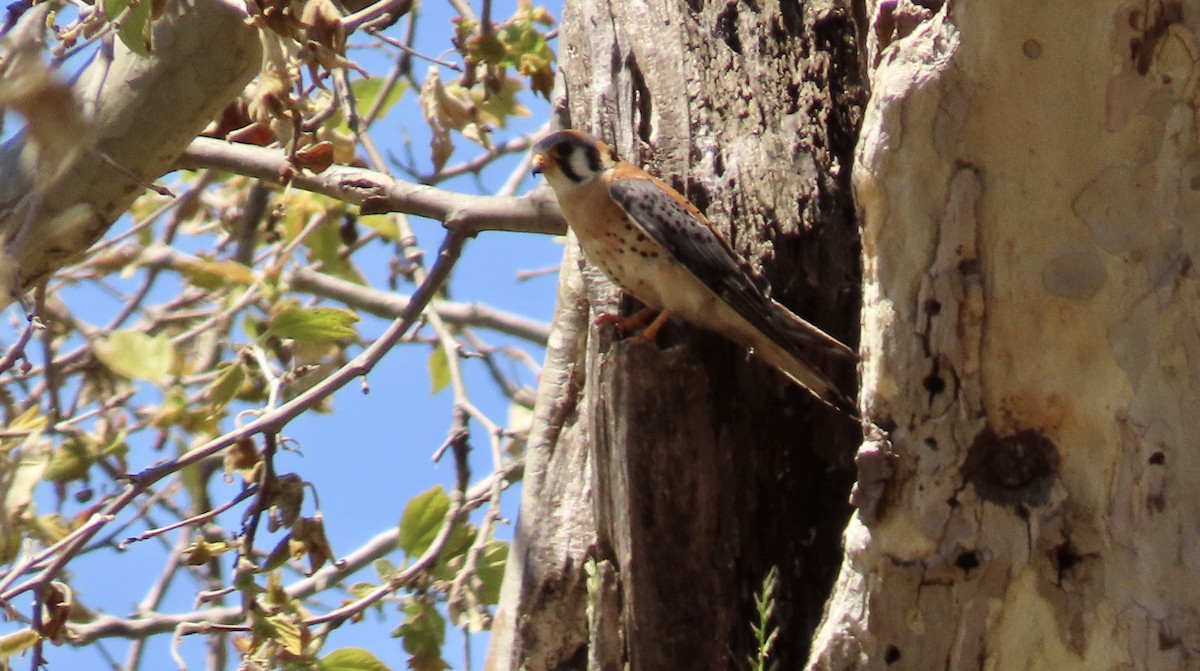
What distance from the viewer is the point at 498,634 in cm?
336

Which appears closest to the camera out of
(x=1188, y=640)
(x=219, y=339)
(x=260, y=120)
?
(x=1188, y=640)

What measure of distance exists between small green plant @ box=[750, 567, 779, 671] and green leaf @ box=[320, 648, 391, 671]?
0.95 m

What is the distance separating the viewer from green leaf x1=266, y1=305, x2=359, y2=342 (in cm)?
316

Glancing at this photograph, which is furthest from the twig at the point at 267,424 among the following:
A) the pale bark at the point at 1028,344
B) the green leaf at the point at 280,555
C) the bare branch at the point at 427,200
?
the pale bark at the point at 1028,344

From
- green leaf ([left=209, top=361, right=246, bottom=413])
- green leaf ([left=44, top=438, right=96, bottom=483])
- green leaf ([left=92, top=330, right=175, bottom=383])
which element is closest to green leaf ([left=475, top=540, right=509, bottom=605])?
green leaf ([left=209, top=361, right=246, bottom=413])

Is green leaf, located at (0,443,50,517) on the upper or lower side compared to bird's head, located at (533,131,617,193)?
lower

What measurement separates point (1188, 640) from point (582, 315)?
1.85m

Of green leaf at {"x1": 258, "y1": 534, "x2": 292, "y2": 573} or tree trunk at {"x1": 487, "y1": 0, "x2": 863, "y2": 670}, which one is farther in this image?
green leaf at {"x1": 258, "y1": 534, "x2": 292, "y2": 573}

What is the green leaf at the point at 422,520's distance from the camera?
136 inches

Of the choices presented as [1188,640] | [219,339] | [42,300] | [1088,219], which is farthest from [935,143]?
[219,339]

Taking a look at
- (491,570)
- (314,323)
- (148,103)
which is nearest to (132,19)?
(148,103)

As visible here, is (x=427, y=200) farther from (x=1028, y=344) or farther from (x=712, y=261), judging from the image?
(x=1028, y=344)

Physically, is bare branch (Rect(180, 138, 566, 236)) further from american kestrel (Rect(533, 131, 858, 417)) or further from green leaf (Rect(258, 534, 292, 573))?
green leaf (Rect(258, 534, 292, 573))

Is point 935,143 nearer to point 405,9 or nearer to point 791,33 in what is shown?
point 791,33
